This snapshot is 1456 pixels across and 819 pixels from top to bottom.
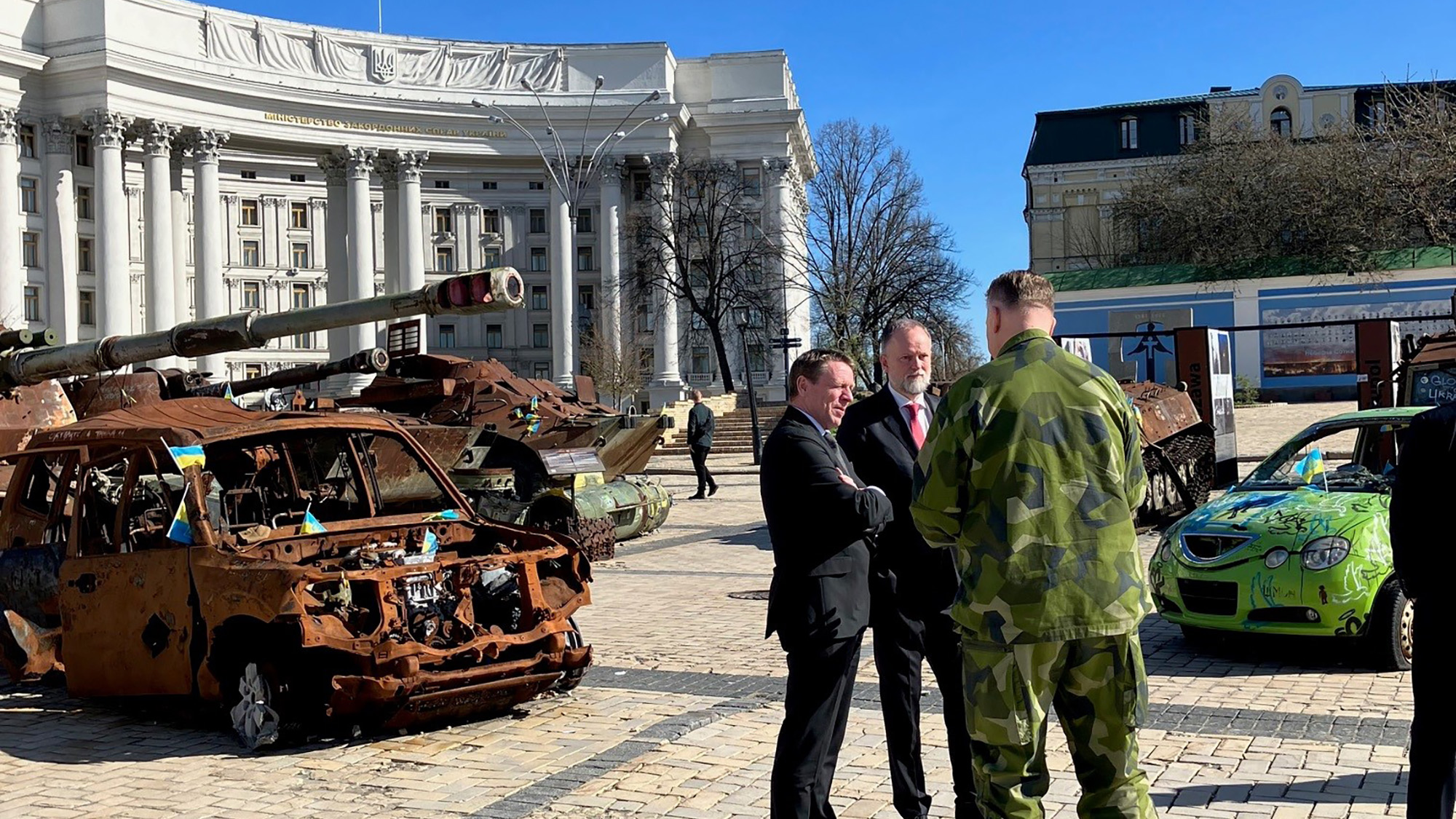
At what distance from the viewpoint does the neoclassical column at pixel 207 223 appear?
61844mm

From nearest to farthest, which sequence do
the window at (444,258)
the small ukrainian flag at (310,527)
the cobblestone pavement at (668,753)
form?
the cobblestone pavement at (668,753)
the small ukrainian flag at (310,527)
the window at (444,258)

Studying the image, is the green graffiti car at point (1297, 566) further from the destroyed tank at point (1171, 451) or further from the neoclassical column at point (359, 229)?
the neoclassical column at point (359, 229)

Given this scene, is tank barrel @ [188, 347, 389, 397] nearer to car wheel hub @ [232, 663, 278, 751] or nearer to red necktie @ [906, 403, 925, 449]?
car wheel hub @ [232, 663, 278, 751]

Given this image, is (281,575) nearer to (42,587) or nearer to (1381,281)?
(42,587)

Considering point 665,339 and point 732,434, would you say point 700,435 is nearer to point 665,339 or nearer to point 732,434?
point 732,434

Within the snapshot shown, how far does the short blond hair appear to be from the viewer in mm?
4164

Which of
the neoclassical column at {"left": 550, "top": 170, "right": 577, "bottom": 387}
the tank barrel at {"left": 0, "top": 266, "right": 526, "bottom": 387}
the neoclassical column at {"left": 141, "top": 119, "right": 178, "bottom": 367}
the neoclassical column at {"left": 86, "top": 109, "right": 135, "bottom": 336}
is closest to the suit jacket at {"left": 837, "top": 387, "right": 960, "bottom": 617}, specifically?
the tank barrel at {"left": 0, "top": 266, "right": 526, "bottom": 387}

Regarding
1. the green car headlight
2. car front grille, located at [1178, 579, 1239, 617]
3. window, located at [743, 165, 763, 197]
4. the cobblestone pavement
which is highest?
window, located at [743, 165, 763, 197]

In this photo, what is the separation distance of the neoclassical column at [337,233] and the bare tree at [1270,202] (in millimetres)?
37096

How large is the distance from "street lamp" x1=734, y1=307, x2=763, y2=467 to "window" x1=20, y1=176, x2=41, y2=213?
3119cm

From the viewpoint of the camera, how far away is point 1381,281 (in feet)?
152

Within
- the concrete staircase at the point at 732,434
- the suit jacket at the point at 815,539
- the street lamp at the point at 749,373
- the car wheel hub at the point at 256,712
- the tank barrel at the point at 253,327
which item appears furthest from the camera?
the concrete staircase at the point at 732,434

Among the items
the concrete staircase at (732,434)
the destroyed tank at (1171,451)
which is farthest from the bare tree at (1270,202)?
the destroyed tank at (1171,451)

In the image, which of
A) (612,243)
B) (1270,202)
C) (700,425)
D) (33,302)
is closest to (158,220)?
(33,302)
